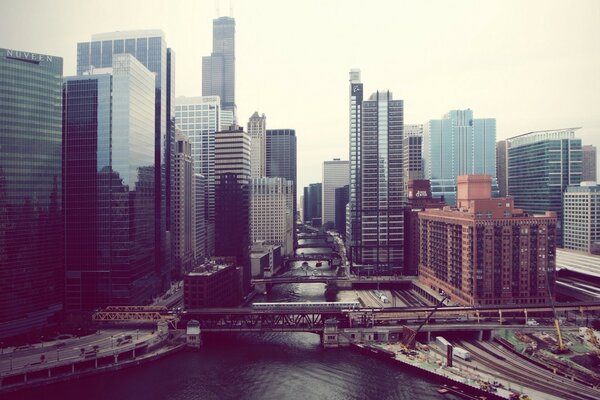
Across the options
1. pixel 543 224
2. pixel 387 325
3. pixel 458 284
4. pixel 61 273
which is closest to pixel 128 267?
pixel 61 273

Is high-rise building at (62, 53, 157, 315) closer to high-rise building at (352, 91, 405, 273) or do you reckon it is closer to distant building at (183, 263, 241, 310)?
distant building at (183, 263, 241, 310)

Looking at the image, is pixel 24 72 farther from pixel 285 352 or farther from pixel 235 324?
pixel 285 352

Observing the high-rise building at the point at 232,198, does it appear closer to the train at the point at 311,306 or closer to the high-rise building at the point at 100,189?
the high-rise building at the point at 100,189

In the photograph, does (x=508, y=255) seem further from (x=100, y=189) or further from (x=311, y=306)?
(x=100, y=189)

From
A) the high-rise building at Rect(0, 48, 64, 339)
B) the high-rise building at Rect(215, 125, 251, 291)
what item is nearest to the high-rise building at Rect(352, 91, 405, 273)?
the high-rise building at Rect(215, 125, 251, 291)

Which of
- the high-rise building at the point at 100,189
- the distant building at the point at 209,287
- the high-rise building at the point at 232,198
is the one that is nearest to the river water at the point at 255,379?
the distant building at the point at 209,287

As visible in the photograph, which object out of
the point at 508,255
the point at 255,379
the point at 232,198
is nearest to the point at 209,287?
the point at 255,379
